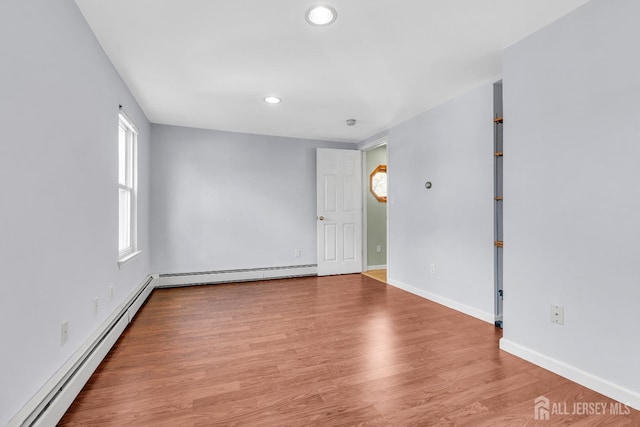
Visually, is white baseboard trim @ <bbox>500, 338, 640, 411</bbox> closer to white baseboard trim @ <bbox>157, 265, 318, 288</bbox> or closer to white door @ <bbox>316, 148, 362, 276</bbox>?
white door @ <bbox>316, 148, 362, 276</bbox>

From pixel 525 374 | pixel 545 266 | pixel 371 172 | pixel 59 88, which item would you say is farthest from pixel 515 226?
pixel 371 172

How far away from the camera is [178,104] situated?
134 inches

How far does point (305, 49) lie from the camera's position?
7.43ft

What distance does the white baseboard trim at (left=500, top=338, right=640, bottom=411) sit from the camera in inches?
63.6

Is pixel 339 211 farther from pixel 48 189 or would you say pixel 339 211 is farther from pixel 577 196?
pixel 48 189

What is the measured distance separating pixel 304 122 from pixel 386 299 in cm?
249

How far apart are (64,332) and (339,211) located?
3.86 meters

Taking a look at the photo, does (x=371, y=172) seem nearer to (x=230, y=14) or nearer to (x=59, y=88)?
(x=230, y=14)

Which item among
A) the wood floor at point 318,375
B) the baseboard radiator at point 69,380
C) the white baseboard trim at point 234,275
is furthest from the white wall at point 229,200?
the baseboard radiator at point 69,380

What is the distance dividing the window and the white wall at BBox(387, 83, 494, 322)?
3.12 metres

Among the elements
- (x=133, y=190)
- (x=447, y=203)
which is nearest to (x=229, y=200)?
(x=133, y=190)

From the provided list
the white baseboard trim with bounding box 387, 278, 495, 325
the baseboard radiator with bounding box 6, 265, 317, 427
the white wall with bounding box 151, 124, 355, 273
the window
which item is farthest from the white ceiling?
the white baseboard trim with bounding box 387, 278, 495, 325

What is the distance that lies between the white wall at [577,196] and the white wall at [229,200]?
316 cm

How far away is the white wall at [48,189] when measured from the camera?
47.8 inches
